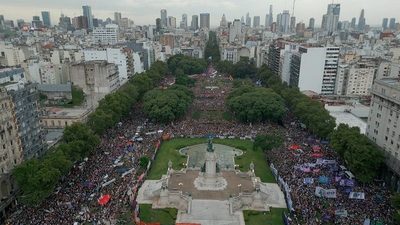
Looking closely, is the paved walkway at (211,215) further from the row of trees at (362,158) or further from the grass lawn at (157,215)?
the row of trees at (362,158)

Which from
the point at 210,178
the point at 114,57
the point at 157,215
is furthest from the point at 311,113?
the point at 114,57

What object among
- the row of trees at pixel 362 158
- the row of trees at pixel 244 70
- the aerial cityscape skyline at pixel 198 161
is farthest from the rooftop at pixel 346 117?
the row of trees at pixel 244 70

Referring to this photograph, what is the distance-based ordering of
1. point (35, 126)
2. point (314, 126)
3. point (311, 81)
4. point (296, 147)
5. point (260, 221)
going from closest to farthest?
1. point (260, 221)
2. point (35, 126)
3. point (296, 147)
4. point (314, 126)
5. point (311, 81)

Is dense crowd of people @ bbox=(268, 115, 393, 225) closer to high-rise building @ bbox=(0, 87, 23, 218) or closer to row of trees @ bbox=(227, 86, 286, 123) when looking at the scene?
row of trees @ bbox=(227, 86, 286, 123)

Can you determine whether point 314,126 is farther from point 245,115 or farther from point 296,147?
point 245,115

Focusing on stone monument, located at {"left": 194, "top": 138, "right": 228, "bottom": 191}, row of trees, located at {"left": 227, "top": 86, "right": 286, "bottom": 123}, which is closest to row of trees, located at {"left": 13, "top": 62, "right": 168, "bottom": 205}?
stone monument, located at {"left": 194, "top": 138, "right": 228, "bottom": 191}

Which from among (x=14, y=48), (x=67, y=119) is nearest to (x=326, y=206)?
(x=67, y=119)

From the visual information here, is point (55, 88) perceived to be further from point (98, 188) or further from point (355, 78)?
point (355, 78)
